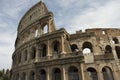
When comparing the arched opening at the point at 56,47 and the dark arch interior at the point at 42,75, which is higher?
the arched opening at the point at 56,47

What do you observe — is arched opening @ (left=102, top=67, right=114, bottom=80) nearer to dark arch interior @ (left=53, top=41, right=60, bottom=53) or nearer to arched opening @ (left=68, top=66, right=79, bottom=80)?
arched opening @ (left=68, top=66, right=79, bottom=80)

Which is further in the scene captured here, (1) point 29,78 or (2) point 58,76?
(1) point 29,78

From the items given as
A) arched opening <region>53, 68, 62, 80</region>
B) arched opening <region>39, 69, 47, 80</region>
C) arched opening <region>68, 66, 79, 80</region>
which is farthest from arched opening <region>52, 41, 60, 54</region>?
arched opening <region>68, 66, 79, 80</region>

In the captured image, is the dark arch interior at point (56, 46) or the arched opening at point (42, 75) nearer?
the arched opening at point (42, 75)

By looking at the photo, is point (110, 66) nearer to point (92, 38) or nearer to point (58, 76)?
point (92, 38)

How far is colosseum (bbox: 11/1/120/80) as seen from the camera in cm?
1741

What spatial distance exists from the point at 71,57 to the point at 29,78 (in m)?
6.97

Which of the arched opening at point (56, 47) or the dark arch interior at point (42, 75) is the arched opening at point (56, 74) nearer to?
the dark arch interior at point (42, 75)

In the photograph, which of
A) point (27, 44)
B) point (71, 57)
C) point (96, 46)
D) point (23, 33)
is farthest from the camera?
point (23, 33)

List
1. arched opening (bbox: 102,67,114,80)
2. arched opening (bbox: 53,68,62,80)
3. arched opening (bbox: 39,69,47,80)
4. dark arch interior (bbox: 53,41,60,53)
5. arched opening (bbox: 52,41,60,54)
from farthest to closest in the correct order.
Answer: dark arch interior (bbox: 53,41,60,53) → arched opening (bbox: 52,41,60,54) → arched opening (bbox: 39,69,47,80) → arched opening (bbox: 53,68,62,80) → arched opening (bbox: 102,67,114,80)

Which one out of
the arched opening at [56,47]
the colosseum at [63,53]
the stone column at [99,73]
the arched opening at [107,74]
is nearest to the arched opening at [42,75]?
the colosseum at [63,53]

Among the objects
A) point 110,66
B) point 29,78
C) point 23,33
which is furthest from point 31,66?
point 110,66

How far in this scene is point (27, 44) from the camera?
22.6 metres

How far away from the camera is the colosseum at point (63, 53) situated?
1741cm
